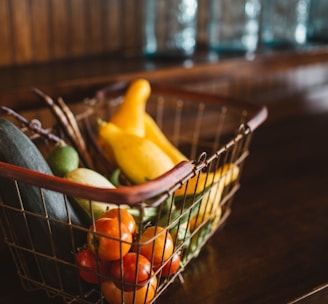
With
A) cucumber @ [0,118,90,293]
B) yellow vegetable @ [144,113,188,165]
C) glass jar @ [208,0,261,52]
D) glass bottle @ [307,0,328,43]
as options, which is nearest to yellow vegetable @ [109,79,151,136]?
yellow vegetable @ [144,113,188,165]

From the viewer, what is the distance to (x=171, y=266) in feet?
1.97

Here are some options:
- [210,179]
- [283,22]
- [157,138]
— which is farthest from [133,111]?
[283,22]

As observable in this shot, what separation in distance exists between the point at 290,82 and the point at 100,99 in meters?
0.92

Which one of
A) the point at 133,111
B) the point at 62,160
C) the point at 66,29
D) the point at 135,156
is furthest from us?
the point at 66,29

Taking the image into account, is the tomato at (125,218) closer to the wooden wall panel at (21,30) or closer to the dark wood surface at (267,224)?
the dark wood surface at (267,224)

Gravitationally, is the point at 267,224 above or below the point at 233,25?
below

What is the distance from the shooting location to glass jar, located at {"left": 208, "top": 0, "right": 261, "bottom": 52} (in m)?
1.35

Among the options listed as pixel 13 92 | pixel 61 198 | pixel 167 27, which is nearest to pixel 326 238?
pixel 61 198

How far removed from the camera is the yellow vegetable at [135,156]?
76cm

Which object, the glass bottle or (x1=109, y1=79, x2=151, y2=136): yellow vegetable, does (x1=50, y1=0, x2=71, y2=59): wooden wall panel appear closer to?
(x1=109, y1=79, x2=151, y2=136): yellow vegetable

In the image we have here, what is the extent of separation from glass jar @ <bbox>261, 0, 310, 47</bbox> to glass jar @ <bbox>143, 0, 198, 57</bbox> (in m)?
0.30

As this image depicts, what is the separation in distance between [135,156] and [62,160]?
0.44ft

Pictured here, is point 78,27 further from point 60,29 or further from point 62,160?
point 62,160

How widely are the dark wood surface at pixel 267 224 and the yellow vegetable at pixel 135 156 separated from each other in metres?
0.14
